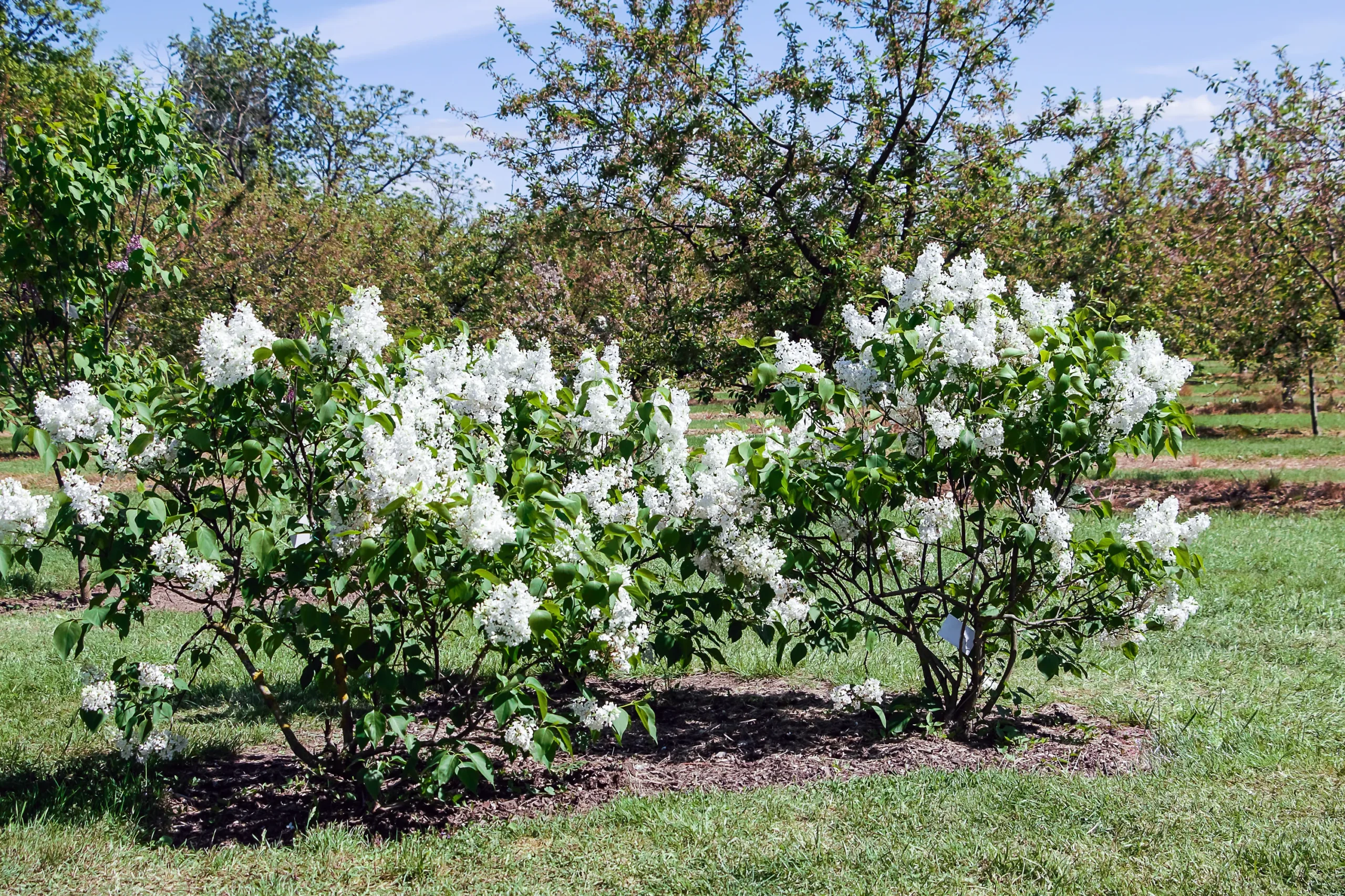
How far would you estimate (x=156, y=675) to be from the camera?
353cm

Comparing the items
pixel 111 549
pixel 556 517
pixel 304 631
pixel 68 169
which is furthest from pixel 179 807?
pixel 68 169

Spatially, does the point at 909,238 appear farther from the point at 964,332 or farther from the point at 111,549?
the point at 111,549

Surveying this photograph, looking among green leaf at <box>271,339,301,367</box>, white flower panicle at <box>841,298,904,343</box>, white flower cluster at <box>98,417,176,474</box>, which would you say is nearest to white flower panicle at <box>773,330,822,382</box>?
white flower panicle at <box>841,298,904,343</box>

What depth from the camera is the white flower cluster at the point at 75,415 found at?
320 cm

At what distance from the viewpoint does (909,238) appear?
8.52 meters

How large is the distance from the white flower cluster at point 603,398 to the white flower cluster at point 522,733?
120 cm

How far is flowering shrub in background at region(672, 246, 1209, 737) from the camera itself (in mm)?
3756

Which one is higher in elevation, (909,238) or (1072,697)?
(909,238)

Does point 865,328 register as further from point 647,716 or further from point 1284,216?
point 1284,216

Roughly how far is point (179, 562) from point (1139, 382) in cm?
344

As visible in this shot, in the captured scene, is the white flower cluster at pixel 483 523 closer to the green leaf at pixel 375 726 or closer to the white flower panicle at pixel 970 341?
the green leaf at pixel 375 726

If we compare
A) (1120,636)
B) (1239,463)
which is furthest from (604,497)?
(1239,463)

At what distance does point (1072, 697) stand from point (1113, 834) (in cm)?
178

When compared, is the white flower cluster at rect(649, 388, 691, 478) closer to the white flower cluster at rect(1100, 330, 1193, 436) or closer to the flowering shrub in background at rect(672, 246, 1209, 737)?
the flowering shrub in background at rect(672, 246, 1209, 737)
